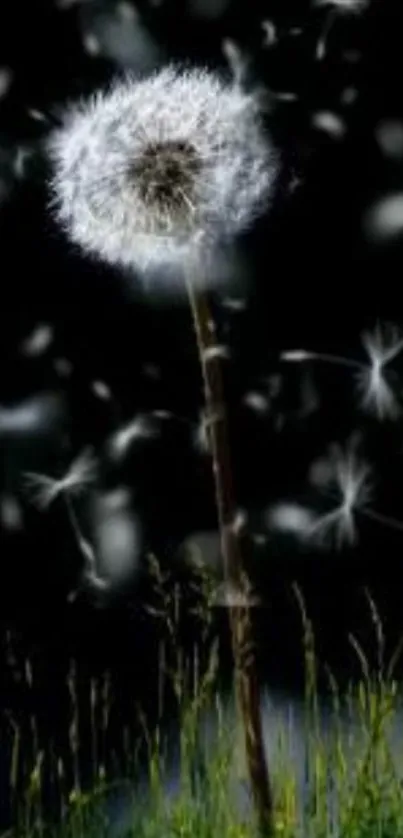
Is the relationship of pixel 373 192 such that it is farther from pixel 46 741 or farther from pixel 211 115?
pixel 46 741

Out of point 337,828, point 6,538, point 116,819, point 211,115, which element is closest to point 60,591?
point 6,538

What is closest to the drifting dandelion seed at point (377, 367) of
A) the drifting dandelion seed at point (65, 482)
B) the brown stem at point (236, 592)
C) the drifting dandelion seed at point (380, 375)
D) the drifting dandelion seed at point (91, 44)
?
the drifting dandelion seed at point (380, 375)

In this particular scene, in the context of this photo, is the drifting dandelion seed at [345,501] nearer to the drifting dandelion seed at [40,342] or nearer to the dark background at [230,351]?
the dark background at [230,351]

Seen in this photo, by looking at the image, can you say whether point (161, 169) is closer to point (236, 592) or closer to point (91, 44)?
point (91, 44)

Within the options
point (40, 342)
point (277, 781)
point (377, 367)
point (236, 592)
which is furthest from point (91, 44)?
point (277, 781)

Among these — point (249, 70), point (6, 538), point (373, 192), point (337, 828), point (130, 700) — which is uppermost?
point (249, 70)

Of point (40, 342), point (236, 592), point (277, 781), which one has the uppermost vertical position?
point (40, 342)
